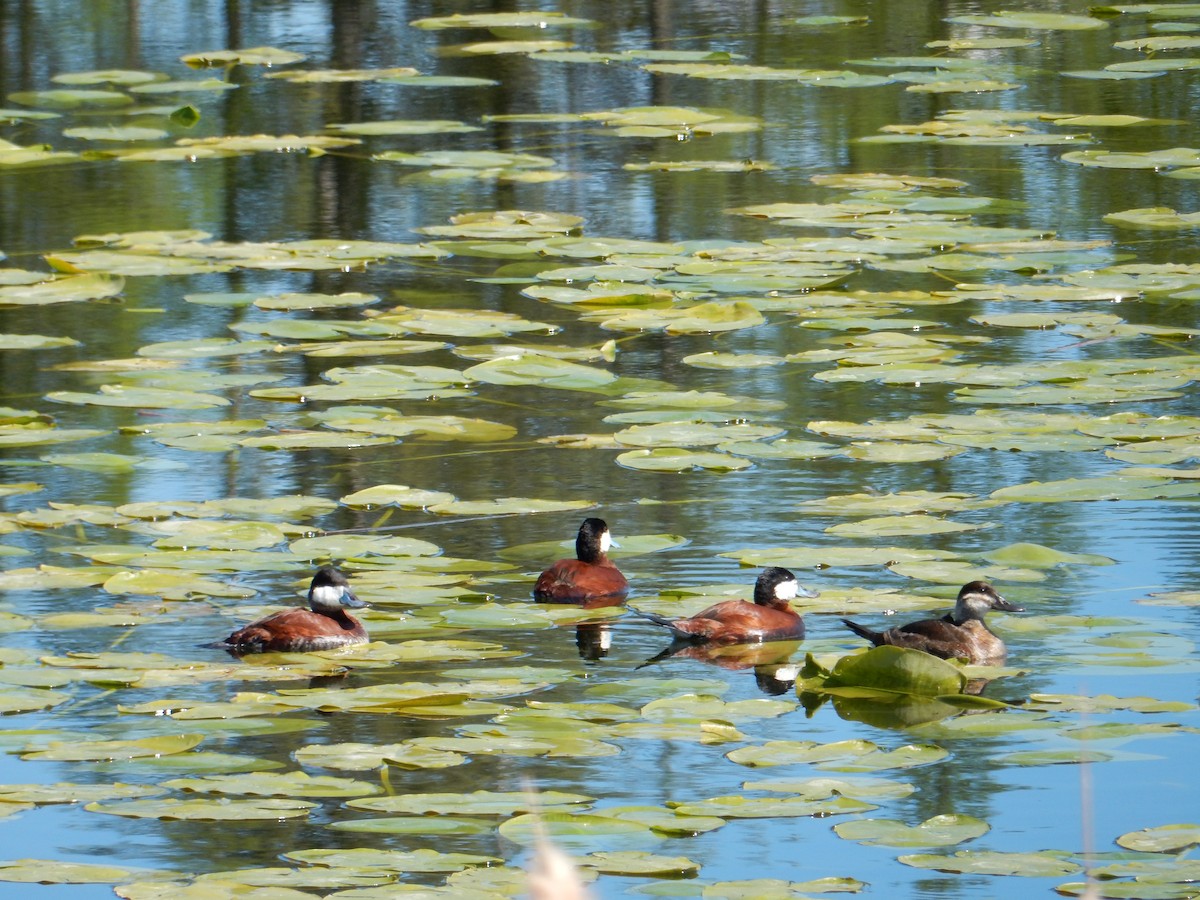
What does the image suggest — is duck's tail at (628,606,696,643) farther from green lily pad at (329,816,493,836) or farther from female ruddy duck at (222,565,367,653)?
green lily pad at (329,816,493,836)

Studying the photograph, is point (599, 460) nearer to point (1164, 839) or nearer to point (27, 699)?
point (27, 699)

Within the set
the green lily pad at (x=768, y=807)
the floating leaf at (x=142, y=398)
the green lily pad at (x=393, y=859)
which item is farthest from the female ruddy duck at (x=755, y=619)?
the floating leaf at (x=142, y=398)

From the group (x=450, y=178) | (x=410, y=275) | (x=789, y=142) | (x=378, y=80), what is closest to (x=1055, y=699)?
(x=410, y=275)

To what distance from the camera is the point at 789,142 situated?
46.5 feet

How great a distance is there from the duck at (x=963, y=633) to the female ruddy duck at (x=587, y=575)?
2.64 ft

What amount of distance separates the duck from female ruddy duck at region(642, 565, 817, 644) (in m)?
0.24

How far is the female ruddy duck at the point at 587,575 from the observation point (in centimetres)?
667

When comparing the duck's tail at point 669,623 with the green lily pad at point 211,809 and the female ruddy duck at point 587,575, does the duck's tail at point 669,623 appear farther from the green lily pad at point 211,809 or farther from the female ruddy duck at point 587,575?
the green lily pad at point 211,809

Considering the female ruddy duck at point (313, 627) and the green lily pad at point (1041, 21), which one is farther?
the green lily pad at point (1041, 21)

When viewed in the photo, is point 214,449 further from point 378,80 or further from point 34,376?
point 378,80

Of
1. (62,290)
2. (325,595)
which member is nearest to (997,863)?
(325,595)

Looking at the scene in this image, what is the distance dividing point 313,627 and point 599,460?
2.26 m

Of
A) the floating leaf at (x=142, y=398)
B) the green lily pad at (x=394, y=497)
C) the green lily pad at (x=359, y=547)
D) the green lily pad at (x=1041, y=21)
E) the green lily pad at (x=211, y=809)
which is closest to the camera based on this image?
the green lily pad at (x=211, y=809)

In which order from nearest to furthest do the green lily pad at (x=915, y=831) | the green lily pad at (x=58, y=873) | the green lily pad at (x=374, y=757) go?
1. the green lily pad at (x=58, y=873)
2. the green lily pad at (x=915, y=831)
3. the green lily pad at (x=374, y=757)
